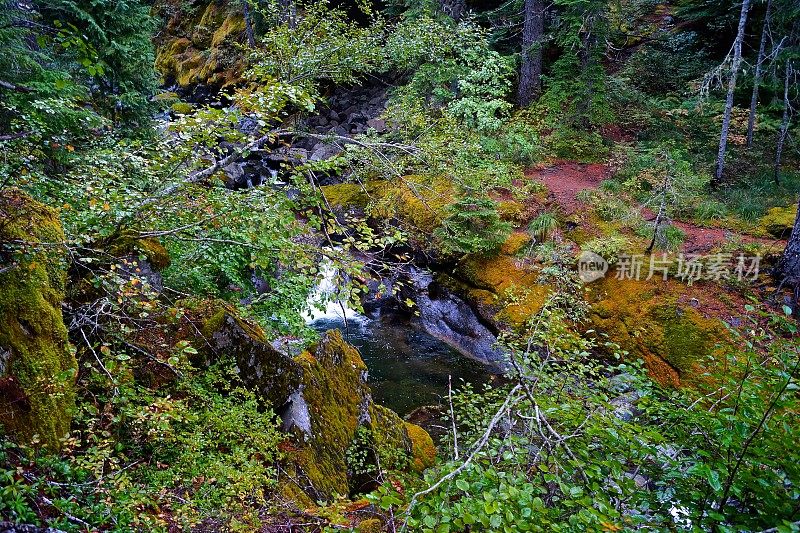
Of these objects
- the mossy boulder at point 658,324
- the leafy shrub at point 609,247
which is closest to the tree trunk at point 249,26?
the leafy shrub at point 609,247

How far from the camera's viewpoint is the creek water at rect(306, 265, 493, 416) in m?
8.80

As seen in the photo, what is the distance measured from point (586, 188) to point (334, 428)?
30.7 ft

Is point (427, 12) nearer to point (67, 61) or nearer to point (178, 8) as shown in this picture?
point (67, 61)

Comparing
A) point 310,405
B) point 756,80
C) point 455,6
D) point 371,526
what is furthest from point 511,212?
point 455,6

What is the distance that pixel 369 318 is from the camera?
39.2 ft

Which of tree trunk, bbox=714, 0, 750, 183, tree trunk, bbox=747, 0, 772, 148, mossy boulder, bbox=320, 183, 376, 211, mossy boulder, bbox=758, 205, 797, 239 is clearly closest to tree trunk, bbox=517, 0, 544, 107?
tree trunk, bbox=714, 0, 750, 183

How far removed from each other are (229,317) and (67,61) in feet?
32.0

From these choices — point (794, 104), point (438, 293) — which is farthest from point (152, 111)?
point (794, 104)

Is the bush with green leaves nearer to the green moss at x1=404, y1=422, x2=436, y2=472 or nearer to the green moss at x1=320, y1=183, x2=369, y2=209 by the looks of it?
the green moss at x1=404, y1=422, x2=436, y2=472

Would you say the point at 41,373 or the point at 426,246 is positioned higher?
the point at 41,373

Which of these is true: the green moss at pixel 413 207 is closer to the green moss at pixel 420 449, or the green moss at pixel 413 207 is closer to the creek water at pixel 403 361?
the creek water at pixel 403 361

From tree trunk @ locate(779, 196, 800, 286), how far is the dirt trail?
883 millimetres

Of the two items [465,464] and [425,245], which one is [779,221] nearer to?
[425,245]

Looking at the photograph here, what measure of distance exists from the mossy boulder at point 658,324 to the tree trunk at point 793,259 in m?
1.31
